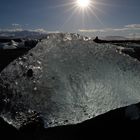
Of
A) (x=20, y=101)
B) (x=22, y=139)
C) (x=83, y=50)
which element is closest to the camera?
(x=20, y=101)

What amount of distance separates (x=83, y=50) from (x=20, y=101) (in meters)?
1.51

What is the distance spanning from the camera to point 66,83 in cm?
496

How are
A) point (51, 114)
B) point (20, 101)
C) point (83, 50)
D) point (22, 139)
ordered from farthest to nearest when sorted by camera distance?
point (22, 139)
point (83, 50)
point (20, 101)
point (51, 114)

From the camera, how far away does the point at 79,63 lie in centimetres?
529

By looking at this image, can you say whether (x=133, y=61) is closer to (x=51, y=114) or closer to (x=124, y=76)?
(x=124, y=76)

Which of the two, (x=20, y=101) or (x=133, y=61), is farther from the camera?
(x=133, y=61)

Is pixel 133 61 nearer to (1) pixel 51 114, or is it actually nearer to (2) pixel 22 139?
(1) pixel 51 114

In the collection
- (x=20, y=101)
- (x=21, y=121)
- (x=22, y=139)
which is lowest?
(x=22, y=139)

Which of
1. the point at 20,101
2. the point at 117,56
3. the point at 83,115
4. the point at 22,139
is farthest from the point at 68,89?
the point at 22,139

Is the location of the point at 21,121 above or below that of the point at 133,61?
below

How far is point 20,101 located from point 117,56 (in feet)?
6.66

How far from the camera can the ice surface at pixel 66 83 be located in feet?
15.6

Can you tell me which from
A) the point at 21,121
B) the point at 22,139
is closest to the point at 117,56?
the point at 21,121

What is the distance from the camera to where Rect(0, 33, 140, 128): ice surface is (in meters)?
4.76
